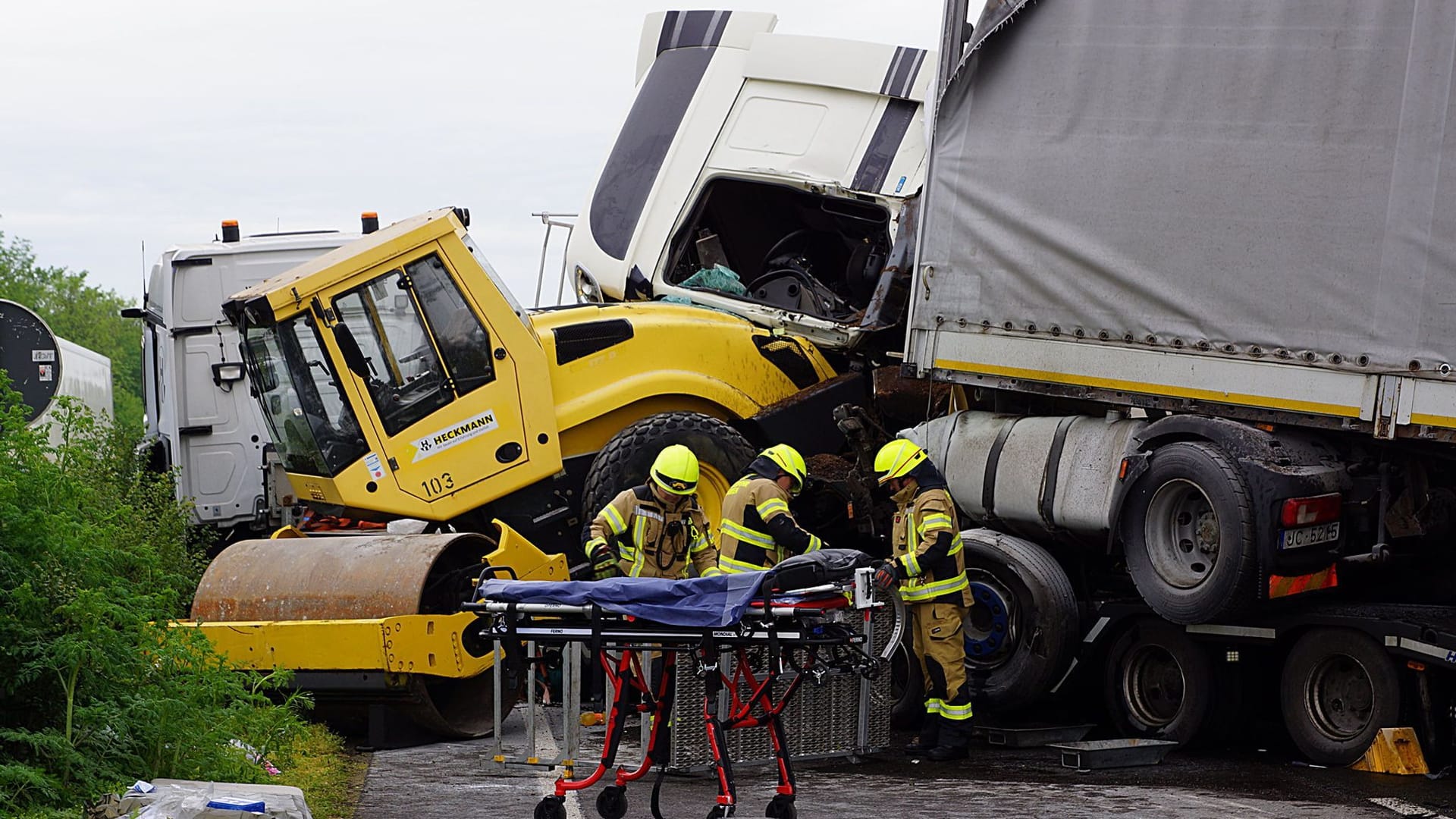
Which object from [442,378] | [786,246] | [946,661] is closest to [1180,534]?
[946,661]

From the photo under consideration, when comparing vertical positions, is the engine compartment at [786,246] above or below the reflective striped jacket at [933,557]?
above

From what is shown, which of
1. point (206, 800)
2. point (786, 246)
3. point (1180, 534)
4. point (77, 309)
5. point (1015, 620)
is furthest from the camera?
point (77, 309)

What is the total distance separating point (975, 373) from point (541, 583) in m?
3.40

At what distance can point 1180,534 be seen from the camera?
830 centimetres

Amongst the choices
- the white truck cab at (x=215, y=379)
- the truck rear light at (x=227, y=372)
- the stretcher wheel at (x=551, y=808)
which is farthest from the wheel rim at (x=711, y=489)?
the truck rear light at (x=227, y=372)

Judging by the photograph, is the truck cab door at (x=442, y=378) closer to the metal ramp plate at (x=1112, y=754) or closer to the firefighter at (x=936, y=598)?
the firefighter at (x=936, y=598)

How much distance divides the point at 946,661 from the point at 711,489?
7.22ft

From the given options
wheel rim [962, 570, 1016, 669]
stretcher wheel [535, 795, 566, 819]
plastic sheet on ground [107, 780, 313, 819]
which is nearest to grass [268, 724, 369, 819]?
plastic sheet on ground [107, 780, 313, 819]

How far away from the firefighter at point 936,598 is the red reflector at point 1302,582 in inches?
61.6

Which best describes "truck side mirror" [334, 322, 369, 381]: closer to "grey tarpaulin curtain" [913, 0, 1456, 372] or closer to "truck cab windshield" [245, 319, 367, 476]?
"truck cab windshield" [245, 319, 367, 476]

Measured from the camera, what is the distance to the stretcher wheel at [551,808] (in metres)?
6.65

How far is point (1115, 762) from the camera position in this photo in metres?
8.37

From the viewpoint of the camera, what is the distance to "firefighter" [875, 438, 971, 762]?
8.62 metres

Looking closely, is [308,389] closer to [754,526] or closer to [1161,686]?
[754,526]
